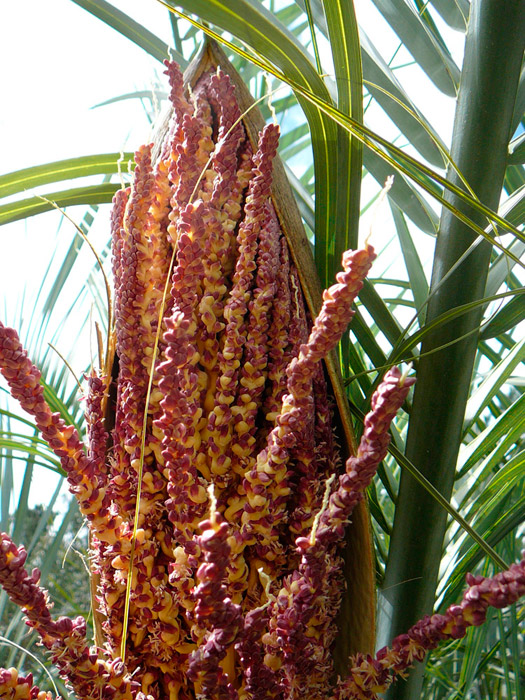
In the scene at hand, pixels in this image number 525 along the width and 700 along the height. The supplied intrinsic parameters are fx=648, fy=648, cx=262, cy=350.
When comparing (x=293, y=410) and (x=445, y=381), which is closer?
(x=293, y=410)

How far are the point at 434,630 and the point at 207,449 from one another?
134mm

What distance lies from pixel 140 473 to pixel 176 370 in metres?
0.07

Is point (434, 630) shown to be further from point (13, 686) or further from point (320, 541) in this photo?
point (13, 686)

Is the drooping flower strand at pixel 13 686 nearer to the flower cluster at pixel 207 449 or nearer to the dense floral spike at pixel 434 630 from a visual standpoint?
the flower cluster at pixel 207 449

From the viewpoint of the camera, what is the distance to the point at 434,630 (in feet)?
0.75

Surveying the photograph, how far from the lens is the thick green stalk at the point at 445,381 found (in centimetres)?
36

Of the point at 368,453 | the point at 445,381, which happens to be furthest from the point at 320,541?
the point at 445,381

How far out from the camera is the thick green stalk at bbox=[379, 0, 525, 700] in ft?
1.20

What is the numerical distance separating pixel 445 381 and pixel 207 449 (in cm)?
15

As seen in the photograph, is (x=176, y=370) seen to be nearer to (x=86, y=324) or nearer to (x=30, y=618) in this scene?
(x=30, y=618)

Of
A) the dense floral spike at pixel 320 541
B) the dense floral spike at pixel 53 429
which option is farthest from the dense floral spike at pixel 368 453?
the dense floral spike at pixel 53 429

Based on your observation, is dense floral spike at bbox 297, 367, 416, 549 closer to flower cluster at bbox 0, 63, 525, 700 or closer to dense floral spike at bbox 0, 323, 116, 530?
flower cluster at bbox 0, 63, 525, 700

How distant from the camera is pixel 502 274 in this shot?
43 centimetres

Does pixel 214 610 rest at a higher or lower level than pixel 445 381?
lower
